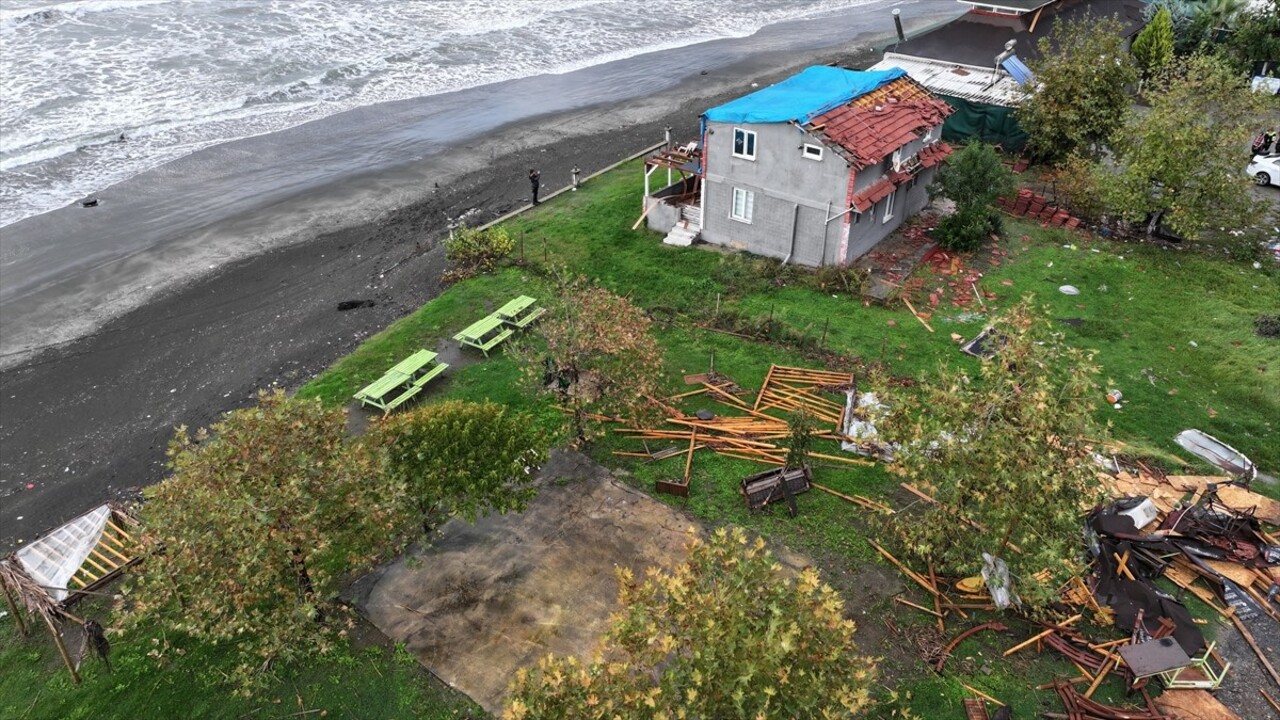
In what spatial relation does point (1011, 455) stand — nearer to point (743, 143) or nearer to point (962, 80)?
point (743, 143)

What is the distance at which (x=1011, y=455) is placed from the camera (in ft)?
40.8

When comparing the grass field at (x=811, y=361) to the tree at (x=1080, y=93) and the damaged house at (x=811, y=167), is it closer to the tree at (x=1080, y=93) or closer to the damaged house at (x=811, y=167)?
the damaged house at (x=811, y=167)

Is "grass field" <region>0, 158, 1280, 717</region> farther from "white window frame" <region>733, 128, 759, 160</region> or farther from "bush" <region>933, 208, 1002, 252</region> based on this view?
"white window frame" <region>733, 128, 759, 160</region>

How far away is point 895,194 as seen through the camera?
29062 millimetres

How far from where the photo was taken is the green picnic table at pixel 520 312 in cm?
2452

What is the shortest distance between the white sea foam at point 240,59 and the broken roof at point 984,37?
79.4 feet

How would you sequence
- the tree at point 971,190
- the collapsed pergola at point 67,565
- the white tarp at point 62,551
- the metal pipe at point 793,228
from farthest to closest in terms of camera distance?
1. the tree at point 971,190
2. the metal pipe at point 793,228
3. the white tarp at point 62,551
4. the collapsed pergola at point 67,565

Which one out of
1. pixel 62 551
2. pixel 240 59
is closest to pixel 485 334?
pixel 62 551

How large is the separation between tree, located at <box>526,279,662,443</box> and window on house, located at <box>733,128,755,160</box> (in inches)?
384

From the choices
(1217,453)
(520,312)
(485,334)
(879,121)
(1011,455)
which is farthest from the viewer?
(879,121)

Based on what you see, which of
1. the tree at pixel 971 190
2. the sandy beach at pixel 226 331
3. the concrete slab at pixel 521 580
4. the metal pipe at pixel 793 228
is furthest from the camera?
the tree at pixel 971 190

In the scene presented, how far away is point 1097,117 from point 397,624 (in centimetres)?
3259

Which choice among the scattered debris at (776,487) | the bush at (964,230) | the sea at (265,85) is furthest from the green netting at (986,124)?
the scattered debris at (776,487)

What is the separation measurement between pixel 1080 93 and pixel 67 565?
37.0 m
